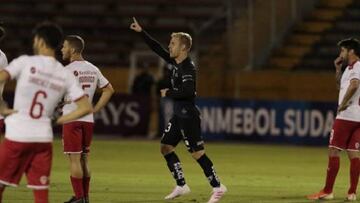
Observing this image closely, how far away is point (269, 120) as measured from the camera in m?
26.7

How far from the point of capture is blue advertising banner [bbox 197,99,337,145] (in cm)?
2606

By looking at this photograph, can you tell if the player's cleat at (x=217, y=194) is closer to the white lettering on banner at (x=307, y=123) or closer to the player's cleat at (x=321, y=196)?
the player's cleat at (x=321, y=196)

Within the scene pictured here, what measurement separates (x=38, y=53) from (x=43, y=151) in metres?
0.93

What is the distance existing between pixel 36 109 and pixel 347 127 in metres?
5.94

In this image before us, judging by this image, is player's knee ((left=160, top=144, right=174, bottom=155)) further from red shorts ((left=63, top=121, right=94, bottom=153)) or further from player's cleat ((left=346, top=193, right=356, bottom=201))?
player's cleat ((left=346, top=193, right=356, bottom=201))

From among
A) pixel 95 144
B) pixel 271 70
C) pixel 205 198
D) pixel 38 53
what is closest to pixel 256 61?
pixel 271 70

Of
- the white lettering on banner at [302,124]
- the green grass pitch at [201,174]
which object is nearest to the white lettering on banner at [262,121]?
the green grass pitch at [201,174]

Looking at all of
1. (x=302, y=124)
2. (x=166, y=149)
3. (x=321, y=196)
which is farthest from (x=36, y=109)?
(x=302, y=124)

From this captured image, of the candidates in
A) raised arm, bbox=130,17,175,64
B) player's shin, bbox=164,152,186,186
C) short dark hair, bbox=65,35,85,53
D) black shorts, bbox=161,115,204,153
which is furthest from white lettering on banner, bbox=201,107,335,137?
short dark hair, bbox=65,35,85,53

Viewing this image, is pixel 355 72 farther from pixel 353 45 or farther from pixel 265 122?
pixel 265 122

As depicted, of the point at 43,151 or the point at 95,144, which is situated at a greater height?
the point at 43,151

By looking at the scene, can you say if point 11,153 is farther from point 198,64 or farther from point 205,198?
point 198,64

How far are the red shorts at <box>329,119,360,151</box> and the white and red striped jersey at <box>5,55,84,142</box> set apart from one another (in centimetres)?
→ 554

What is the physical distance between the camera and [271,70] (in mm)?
29094
